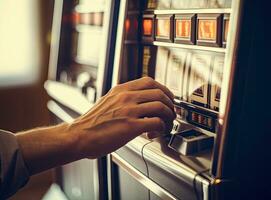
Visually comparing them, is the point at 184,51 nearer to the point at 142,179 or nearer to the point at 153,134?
the point at 153,134

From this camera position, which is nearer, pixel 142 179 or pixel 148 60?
pixel 142 179

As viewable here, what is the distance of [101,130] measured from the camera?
3.02 feet

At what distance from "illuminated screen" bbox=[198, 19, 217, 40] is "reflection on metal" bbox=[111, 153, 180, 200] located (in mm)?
407

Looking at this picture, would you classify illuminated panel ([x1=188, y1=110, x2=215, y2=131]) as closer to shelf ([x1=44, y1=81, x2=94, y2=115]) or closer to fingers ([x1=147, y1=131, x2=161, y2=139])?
fingers ([x1=147, y1=131, x2=161, y2=139])

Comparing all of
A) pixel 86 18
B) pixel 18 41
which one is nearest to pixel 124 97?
pixel 86 18

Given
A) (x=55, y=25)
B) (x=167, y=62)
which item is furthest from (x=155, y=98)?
(x=55, y=25)

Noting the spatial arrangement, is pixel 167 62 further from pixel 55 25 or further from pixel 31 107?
pixel 31 107

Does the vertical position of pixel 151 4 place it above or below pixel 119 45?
above

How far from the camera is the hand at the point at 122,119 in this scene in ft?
3.00

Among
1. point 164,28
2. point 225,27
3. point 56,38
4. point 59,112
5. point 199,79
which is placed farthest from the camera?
point 56,38

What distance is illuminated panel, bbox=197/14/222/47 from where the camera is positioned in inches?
36.5

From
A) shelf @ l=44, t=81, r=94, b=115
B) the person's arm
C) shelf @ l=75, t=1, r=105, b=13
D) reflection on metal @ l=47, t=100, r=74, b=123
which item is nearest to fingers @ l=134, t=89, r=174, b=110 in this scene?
the person's arm

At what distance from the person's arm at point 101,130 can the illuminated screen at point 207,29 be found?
178 millimetres

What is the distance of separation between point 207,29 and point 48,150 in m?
0.49
